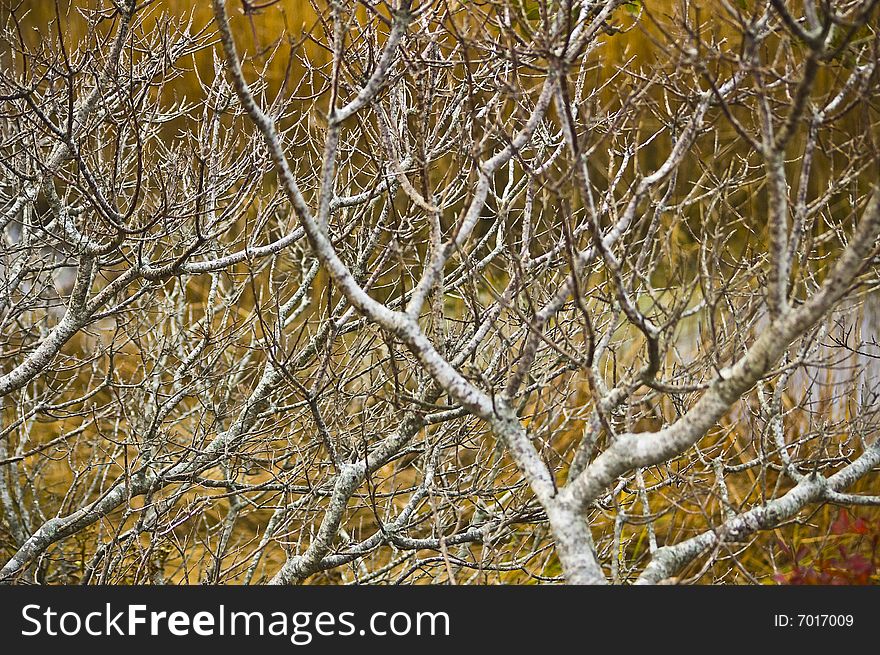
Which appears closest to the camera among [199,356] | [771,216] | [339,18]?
[771,216]

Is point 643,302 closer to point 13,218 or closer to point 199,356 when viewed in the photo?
point 199,356

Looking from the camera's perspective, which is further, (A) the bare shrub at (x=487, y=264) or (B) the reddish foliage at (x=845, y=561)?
(B) the reddish foliage at (x=845, y=561)

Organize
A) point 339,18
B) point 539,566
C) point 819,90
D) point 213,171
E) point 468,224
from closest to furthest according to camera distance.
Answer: point 339,18
point 468,224
point 213,171
point 539,566
point 819,90

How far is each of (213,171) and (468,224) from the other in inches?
65.9

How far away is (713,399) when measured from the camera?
1.84 m

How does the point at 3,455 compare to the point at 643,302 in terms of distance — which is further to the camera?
the point at 643,302

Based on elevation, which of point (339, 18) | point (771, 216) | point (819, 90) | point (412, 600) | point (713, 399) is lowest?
point (412, 600)

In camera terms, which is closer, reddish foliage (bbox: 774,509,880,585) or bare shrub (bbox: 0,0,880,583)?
bare shrub (bbox: 0,0,880,583)

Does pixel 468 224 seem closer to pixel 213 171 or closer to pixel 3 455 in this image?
pixel 213 171

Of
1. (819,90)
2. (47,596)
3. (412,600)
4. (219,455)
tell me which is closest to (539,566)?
(219,455)

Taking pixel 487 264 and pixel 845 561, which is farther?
pixel 845 561

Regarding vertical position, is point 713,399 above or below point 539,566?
below

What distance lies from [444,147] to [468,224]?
1.52 m

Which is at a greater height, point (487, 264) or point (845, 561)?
point (487, 264)
